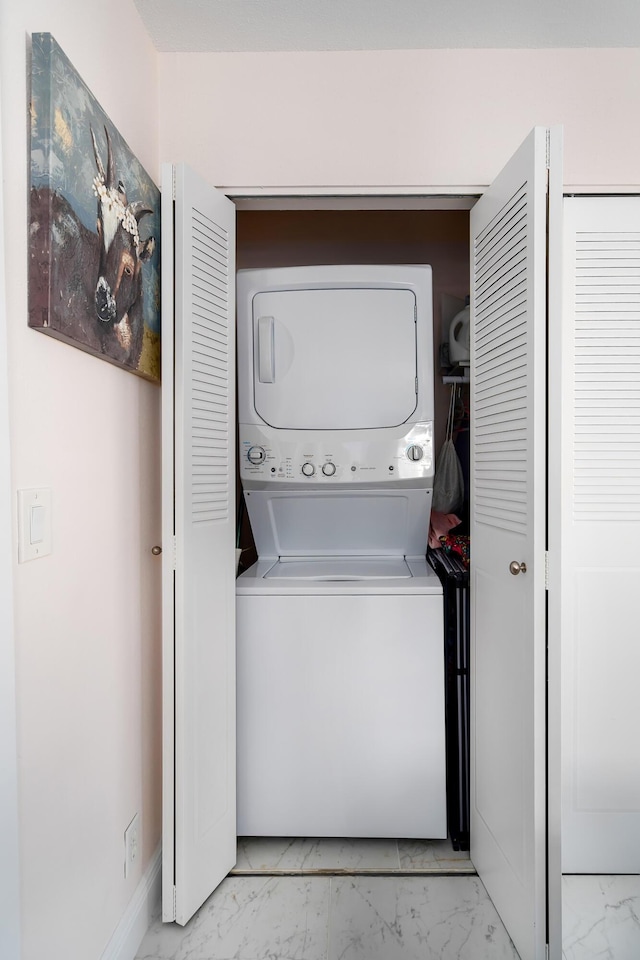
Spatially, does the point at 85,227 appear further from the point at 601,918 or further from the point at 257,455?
the point at 601,918

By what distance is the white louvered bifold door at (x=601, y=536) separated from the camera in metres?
1.85

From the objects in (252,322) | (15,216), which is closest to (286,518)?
(252,322)

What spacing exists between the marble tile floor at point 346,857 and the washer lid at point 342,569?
927 mm

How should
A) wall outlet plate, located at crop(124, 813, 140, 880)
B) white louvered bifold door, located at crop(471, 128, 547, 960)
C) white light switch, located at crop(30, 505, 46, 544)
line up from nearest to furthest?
white light switch, located at crop(30, 505, 46, 544), white louvered bifold door, located at crop(471, 128, 547, 960), wall outlet plate, located at crop(124, 813, 140, 880)

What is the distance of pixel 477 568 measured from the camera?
1921 millimetres

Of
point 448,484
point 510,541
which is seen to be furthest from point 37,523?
point 448,484

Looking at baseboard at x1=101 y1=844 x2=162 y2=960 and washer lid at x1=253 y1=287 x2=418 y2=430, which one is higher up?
washer lid at x1=253 y1=287 x2=418 y2=430

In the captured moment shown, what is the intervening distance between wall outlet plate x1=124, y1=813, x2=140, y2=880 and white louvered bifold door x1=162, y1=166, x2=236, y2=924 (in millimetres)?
90

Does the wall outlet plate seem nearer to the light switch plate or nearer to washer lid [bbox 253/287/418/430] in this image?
the light switch plate

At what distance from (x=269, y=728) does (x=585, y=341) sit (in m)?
1.64

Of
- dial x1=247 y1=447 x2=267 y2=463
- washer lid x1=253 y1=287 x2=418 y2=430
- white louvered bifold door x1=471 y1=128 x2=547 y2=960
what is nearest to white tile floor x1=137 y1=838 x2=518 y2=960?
white louvered bifold door x1=471 y1=128 x2=547 y2=960

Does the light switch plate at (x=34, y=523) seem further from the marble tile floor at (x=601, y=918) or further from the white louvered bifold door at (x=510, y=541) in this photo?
the marble tile floor at (x=601, y=918)

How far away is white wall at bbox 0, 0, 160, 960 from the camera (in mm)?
1062

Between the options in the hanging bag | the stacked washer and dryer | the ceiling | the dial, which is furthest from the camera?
the hanging bag
